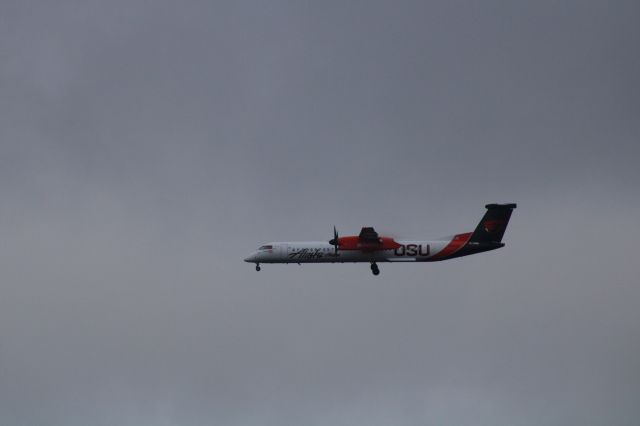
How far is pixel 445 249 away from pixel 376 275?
8.80m

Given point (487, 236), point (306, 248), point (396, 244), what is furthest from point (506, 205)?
point (306, 248)

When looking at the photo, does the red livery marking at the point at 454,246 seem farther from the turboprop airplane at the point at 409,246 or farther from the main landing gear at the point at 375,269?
the main landing gear at the point at 375,269

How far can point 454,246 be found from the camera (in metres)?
107

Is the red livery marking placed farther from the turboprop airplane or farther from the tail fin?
the tail fin

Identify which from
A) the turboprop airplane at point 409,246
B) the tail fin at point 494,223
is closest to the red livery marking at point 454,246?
the turboprop airplane at point 409,246

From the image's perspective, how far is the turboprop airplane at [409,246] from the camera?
10656cm

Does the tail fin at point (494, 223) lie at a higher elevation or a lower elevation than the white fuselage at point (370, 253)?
higher

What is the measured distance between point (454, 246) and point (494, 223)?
5400 mm

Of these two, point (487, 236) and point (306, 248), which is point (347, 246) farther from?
point (487, 236)

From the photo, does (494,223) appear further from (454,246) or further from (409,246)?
(409,246)

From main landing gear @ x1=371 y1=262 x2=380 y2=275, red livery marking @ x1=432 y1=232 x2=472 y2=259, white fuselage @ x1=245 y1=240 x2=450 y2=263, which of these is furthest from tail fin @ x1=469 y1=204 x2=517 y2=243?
main landing gear @ x1=371 y1=262 x2=380 y2=275

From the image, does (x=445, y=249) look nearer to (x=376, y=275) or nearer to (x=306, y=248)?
(x=376, y=275)

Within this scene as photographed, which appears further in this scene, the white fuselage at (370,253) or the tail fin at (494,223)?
the white fuselage at (370,253)

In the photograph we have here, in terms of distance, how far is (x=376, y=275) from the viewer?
357 ft
